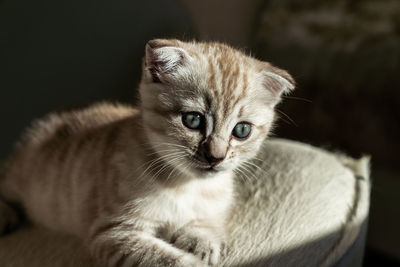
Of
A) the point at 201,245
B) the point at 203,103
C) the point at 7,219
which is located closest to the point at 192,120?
the point at 203,103

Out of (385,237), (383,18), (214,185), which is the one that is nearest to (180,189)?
(214,185)

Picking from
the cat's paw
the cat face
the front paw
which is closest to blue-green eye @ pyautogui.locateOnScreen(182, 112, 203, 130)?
the cat face

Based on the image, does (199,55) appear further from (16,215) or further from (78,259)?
(16,215)

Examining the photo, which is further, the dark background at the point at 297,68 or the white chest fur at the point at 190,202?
the dark background at the point at 297,68

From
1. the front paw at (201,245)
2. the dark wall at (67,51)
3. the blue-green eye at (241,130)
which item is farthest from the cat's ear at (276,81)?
the dark wall at (67,51)

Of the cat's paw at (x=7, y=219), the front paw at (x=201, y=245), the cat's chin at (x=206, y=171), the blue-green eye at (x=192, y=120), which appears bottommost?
the cat's paw at (x=7, y=219)

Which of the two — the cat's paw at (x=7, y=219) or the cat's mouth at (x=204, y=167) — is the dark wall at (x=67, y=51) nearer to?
the cat's paw at (x=7, y=219)
